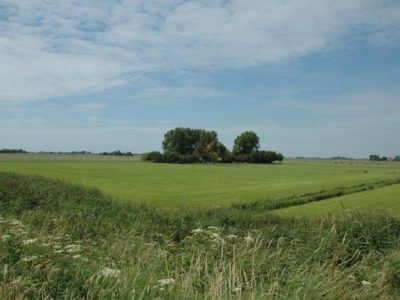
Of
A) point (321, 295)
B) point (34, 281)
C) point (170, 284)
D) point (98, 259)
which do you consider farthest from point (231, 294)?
point (98, 259)

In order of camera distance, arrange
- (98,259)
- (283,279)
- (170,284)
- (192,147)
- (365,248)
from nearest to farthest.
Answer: (170,284) < (283,279) < (98,259) < (365,248) < (192,147)

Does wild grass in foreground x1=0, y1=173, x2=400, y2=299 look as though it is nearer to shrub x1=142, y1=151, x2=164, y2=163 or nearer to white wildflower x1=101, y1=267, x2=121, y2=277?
white wildflower x1=101, y1=267, x2=121, y2=277

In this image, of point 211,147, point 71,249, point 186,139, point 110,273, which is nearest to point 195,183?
point 71,249

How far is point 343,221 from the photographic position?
553 inches

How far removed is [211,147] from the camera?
157750 mm

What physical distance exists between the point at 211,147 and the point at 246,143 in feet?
50.4

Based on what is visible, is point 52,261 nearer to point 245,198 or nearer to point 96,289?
point 96,289

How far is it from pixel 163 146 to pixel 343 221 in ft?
505

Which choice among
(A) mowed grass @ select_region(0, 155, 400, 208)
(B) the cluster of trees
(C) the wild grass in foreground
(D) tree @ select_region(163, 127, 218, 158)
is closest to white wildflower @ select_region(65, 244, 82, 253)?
(C) the wild grass in foreground

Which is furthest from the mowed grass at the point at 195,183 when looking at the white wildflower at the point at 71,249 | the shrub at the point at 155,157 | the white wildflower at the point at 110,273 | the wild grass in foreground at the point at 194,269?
the shrub at the point at 155,157

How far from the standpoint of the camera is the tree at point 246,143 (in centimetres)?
16638

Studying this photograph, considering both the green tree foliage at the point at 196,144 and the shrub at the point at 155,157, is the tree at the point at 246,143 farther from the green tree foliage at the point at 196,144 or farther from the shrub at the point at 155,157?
the shrub at the point at 155,157

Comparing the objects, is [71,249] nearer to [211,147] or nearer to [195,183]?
[195,183]

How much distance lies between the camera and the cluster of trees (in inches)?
6230
